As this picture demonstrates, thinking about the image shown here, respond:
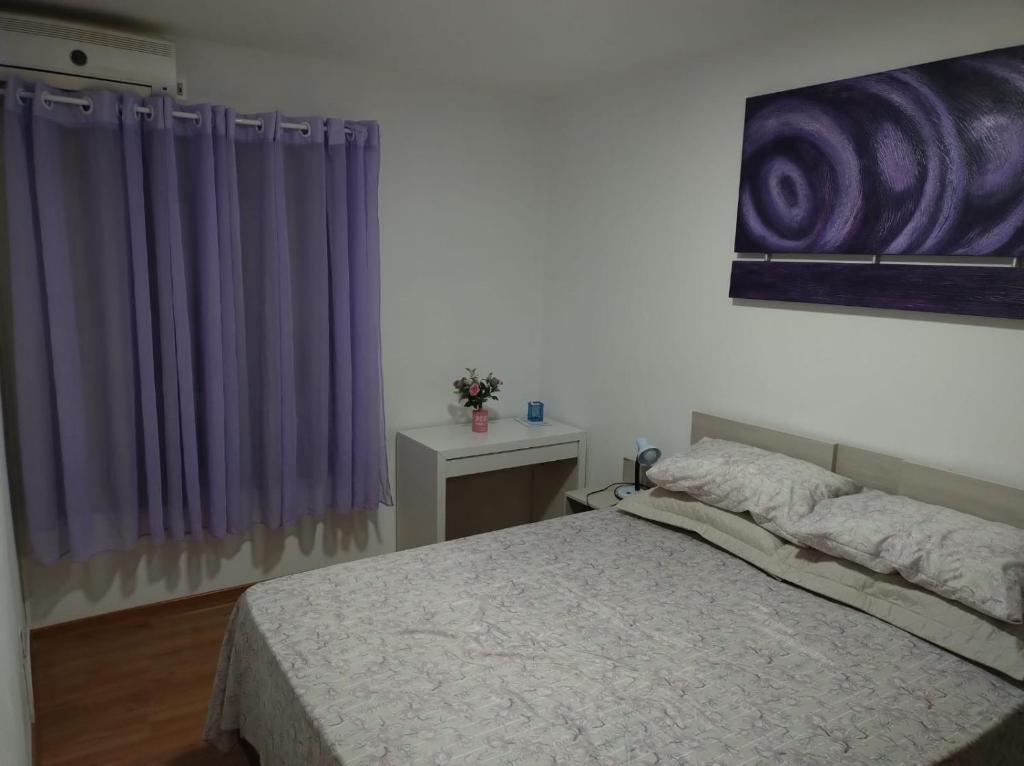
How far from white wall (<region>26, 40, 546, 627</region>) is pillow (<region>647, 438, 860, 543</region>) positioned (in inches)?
57.3

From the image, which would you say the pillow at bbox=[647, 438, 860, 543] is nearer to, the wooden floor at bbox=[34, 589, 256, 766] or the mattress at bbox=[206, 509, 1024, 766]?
the mattress at bbox=[206, 509, 1024, 766]

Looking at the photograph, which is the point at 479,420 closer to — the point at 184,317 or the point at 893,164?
the point at 184,317

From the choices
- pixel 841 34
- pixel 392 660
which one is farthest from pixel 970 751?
pixel 841 34

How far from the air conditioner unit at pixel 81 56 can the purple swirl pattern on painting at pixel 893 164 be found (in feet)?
7.59

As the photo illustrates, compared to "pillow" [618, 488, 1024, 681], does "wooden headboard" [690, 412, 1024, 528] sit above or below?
above

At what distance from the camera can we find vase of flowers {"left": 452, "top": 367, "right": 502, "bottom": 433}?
366 centimetres

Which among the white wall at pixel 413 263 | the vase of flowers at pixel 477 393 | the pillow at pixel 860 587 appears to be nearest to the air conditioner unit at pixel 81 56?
the white wall at pixel 413 263

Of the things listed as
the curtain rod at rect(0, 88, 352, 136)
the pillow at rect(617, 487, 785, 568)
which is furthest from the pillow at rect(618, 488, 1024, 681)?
the curtain rod at rect(0, 88, 352, 136)

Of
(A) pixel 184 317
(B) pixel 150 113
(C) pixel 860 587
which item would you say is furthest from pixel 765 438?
(B) pixel 150 113

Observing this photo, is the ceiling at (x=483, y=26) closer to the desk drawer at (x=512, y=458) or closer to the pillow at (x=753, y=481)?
the pillow at (x=753, y=481)

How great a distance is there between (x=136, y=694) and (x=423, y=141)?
2690 mm

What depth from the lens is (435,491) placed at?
Result: 3.33m

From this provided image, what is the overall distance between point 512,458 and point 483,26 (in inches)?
75.5

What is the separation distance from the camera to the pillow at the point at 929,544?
6.00ft
